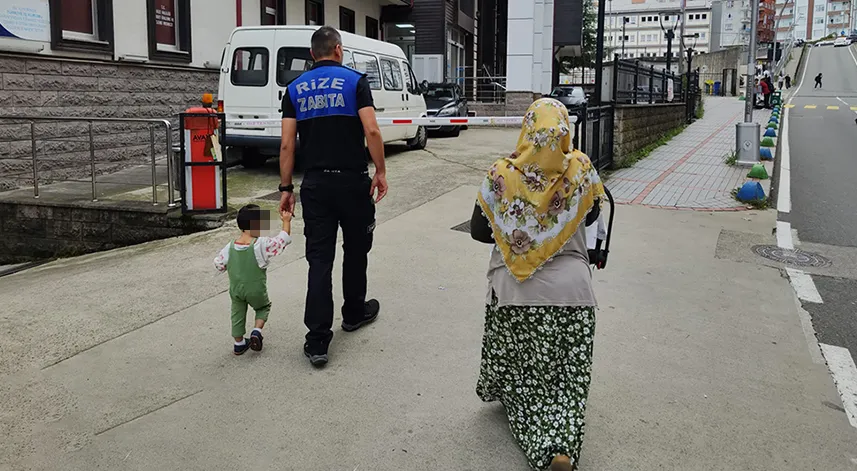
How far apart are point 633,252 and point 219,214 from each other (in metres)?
4.69

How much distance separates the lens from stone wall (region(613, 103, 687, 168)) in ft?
43.1

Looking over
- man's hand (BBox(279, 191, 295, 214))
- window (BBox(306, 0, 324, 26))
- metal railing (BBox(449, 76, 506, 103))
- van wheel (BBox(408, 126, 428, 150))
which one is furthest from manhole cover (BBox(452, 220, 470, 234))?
metal railing (BBox(449, 76, 506, 103))

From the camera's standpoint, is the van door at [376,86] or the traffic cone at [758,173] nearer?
the traffic cone at [758,173]

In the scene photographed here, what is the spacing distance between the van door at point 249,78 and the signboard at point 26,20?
2563 mm

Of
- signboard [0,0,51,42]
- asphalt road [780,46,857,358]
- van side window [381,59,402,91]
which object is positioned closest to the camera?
asphalt road [780,46,857,358]

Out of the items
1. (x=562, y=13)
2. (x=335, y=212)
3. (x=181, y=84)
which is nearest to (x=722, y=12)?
(x=562, y=13)

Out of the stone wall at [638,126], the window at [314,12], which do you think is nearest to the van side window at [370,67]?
the stone wall at [638,126]

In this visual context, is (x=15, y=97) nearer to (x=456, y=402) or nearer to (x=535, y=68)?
(x=456, y=402)

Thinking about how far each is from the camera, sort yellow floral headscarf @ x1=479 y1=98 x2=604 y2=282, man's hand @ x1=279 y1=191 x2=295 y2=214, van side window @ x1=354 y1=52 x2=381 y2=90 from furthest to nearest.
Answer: van side window @ x1=354 y1=52 x2=381 y2=90 → man's hand @ x1=279 y1=191 x2=295 y2=214 → yellow floral headscarf @ x1=479 y1=98 x2=604 y2=282

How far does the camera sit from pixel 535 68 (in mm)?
26469

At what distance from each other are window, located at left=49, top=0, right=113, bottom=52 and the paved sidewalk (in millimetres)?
8521

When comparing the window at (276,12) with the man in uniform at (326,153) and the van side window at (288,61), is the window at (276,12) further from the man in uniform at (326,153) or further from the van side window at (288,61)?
the man in uniform at (326,153)

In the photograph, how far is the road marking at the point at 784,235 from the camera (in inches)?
297

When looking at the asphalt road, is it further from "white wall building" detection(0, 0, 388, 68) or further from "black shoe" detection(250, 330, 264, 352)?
"white wall building" detection(0, 0, 388, 68)
